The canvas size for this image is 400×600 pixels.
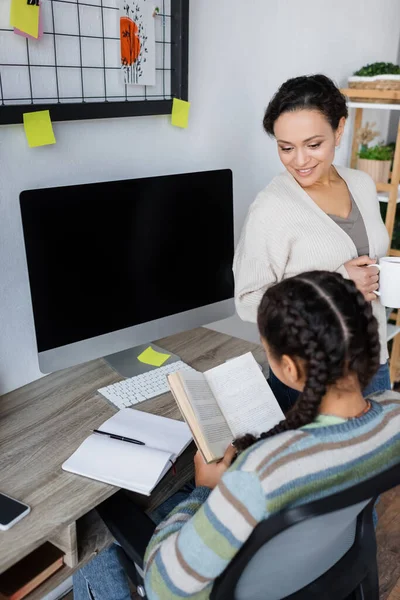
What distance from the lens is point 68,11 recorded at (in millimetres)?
1302

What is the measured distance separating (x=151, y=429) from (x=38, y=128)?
0.74m

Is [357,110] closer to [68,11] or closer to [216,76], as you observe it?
[216,76]

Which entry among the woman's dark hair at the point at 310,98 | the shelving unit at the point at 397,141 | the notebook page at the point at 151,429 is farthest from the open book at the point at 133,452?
the shelving unit at the point at 397,141

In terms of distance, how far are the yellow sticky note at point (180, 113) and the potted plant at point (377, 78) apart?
43.1 inches

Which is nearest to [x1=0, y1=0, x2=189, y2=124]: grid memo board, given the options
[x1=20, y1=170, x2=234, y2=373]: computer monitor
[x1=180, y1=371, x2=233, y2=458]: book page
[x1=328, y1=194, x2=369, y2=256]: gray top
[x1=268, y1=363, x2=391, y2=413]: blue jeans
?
[x1=20, y1=170, x2=234, y2=373]: computer monitor

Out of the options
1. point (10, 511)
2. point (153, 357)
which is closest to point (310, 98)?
point (153, 357)

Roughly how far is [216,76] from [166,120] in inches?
11.0

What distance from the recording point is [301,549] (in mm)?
819

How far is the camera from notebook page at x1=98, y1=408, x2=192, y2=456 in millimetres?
1146

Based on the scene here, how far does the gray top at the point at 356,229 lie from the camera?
56.4 inches

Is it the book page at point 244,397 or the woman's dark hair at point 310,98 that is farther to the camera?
the woman's dark hair at point 310,98

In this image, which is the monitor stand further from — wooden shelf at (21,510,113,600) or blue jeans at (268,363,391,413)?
wooden shelf at (21,510,113,600)

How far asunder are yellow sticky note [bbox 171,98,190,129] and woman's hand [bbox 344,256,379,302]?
0.68 meters

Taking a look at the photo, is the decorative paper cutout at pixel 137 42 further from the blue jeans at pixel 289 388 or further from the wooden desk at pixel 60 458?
the blue jeans at pixel 289 388
